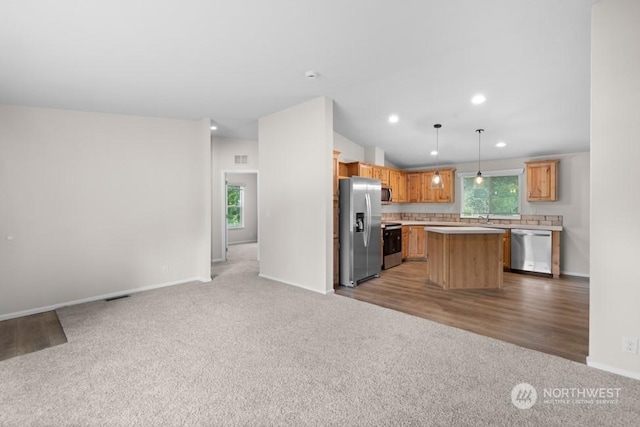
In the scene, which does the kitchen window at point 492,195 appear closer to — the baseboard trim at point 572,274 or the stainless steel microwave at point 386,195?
the baseboard trim at point 572,274

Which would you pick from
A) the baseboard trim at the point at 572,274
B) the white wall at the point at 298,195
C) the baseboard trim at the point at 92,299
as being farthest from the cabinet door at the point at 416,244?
the baseboard trim at the point at 92,299

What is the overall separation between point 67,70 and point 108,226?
2.20 m

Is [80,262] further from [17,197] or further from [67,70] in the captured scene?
[67,70]

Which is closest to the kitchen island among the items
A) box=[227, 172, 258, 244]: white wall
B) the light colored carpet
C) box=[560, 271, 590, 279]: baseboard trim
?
the light colored carpet

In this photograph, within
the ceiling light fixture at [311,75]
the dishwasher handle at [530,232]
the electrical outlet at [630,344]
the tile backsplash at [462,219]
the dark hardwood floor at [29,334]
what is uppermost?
the ceiling light fixture at [311,75]

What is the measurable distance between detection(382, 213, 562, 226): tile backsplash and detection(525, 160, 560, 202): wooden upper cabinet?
422 mm

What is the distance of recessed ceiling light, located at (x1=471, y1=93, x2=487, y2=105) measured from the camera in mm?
4281

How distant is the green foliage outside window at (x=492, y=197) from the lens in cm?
686

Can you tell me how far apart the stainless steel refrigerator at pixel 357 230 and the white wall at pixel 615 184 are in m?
3.08

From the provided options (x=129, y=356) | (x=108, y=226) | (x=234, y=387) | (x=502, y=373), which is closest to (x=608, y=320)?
(x=502, y=373)

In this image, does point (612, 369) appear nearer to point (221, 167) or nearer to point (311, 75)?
point (311, 75)

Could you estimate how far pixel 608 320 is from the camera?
7.70 feet

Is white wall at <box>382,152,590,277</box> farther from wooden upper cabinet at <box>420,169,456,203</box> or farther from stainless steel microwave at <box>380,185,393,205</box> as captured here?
stainless steel microwave at <box>380,185,393,205</box>

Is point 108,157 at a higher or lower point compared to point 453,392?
higher
